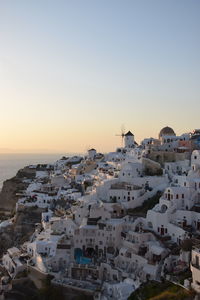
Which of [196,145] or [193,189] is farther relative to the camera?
[196,145]

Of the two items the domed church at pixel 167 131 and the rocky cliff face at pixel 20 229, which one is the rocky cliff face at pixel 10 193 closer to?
the rocky cliff face at pixel 20 229

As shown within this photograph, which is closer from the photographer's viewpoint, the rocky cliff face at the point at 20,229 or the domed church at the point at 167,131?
the rocky cliff face at the point at 20,229

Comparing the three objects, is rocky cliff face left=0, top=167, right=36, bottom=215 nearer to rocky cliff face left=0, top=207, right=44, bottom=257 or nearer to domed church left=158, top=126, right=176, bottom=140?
rocky cliff face left=0, top=207, right=44, bottom=257

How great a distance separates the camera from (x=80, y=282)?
26516mm

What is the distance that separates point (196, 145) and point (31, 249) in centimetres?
2153

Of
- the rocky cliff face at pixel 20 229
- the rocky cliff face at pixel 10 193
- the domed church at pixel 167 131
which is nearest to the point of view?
the rocky cliff face at pixel 20 229

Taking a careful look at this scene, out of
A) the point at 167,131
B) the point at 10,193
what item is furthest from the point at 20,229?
the point at 167,131

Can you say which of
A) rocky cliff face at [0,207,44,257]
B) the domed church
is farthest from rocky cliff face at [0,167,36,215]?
the domed church

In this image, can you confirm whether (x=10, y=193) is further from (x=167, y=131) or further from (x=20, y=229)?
(x=167, y=131)

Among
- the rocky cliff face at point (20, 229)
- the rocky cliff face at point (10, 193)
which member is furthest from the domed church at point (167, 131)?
the rocky cliff face at point (10, 193)

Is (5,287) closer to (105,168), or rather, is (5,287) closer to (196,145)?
(105,168)

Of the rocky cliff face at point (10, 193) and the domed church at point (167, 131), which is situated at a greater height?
the domed church at point (167, 131)

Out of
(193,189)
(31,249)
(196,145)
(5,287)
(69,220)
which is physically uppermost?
(196,145)

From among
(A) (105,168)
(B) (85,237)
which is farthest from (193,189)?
(A) (105,168)
